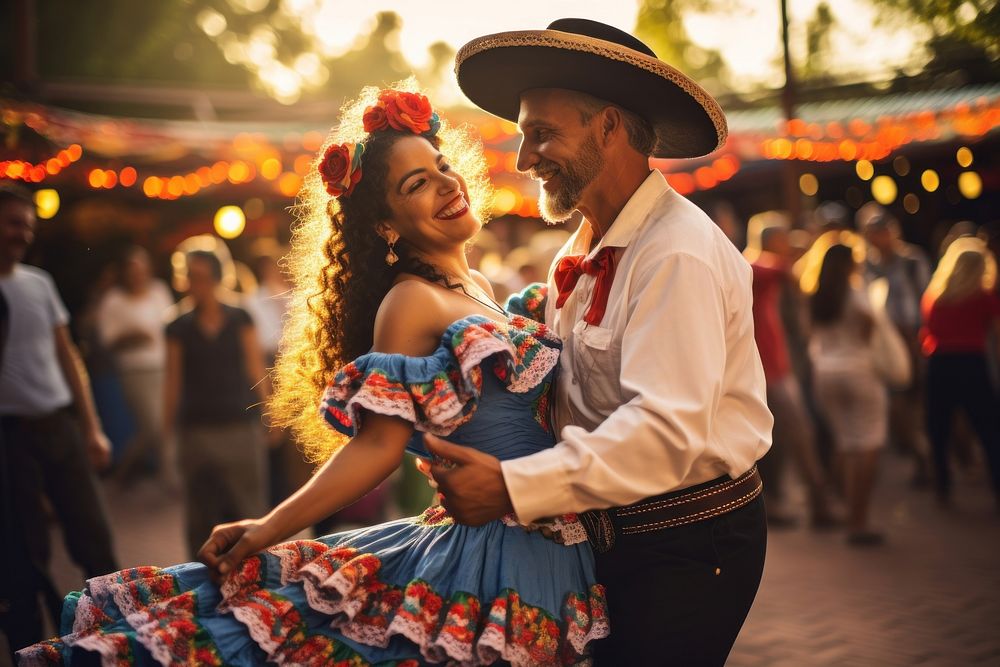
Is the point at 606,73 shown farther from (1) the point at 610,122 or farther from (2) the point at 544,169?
(2) the point at 544,169

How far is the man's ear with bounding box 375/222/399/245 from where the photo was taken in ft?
9.09

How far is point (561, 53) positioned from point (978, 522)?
631 cm

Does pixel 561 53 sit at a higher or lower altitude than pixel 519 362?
higher

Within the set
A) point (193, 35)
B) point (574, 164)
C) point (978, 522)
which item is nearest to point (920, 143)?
point (978, 522)

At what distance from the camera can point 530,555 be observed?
2395 mm

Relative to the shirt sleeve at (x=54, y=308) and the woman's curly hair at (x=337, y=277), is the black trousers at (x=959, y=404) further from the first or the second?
the shirt sleeve at (x=54, y=308)

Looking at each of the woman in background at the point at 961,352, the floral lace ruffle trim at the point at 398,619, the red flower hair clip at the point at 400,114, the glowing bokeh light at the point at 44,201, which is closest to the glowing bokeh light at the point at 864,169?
the woman in background at the point at 961,352

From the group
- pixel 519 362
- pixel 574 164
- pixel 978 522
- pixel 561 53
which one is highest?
pixel 561 53

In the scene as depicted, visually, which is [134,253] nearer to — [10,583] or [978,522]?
[10,583]

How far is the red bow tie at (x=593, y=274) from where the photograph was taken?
8.28 feet

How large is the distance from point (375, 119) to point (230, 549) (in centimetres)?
125

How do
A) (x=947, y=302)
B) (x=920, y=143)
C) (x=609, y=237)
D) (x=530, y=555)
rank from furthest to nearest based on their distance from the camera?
1. (x=920, y=143)
2. (x=947, y=302)
3. (x=609, y=237)
4. (x=530, y=555)

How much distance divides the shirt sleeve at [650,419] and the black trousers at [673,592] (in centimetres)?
31

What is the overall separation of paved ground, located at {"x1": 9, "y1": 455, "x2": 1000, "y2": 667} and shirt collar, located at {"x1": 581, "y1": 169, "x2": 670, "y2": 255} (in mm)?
2966
